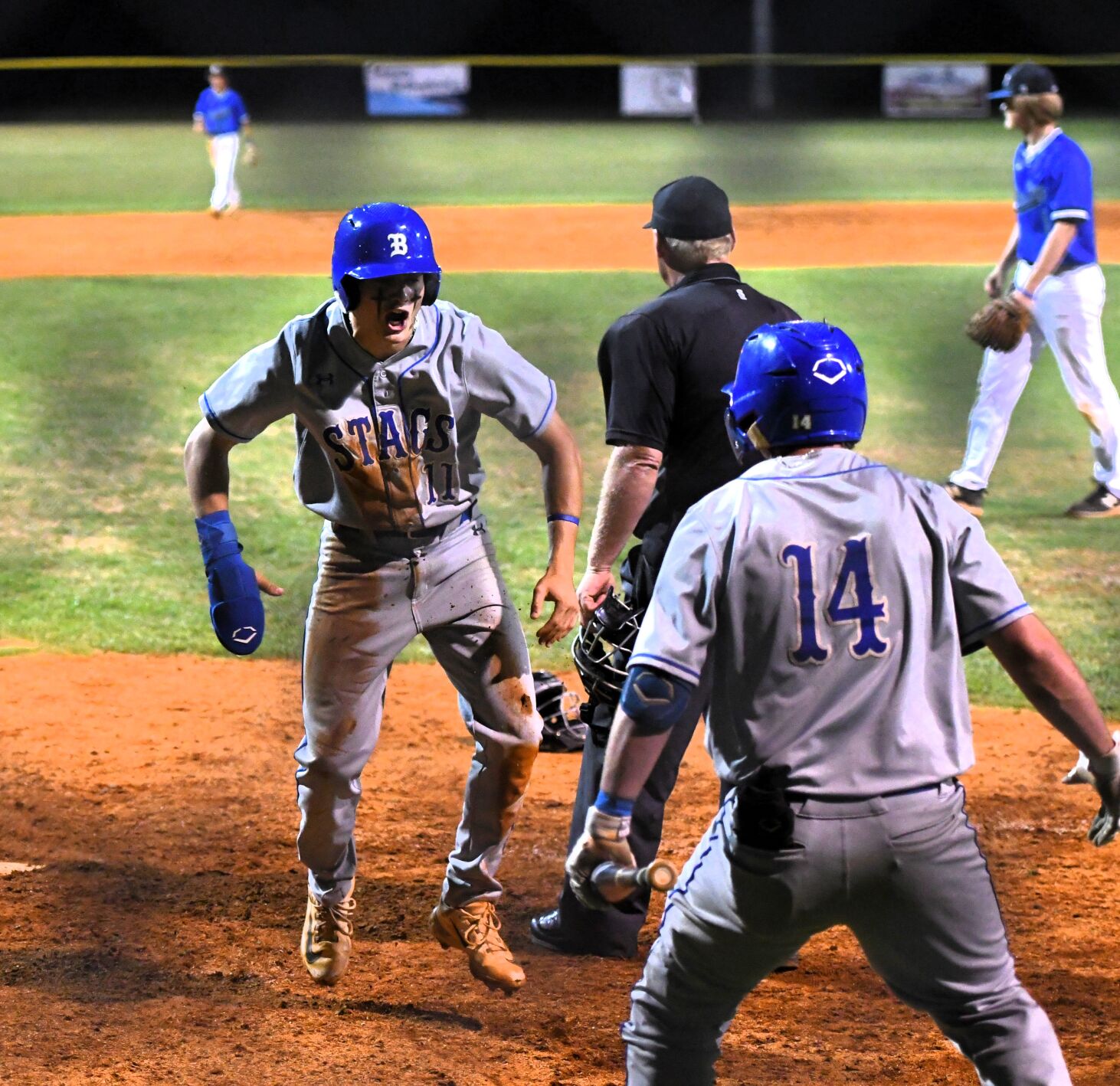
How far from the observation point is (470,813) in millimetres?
3770

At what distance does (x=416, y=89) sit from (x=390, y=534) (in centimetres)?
2589

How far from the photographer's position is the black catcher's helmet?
4.77m

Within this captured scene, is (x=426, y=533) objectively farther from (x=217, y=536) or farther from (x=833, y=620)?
(x=833, y=620)

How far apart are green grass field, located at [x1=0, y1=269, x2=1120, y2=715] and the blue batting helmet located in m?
0.98

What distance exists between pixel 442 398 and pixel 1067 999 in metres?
2.09

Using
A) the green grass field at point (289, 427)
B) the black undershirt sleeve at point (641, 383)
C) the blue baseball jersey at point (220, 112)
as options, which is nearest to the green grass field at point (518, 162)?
the green grass field at point (289, 427)

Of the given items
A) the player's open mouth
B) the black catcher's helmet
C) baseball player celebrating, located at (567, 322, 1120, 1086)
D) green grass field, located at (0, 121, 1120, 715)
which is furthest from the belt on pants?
green grass field, located at (0, 121, 1120, 715)

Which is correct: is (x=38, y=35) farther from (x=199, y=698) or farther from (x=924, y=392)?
(x=199, y=698)

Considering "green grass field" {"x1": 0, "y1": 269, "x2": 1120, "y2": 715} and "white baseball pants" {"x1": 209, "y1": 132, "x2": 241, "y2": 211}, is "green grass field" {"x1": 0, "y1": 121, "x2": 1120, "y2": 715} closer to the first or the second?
"green grass field" {"x1": 0, "y1": 269, "x2": 1120, "y2": 715}

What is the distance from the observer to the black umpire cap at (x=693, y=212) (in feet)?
13.2

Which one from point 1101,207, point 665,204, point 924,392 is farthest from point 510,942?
point 1101,207

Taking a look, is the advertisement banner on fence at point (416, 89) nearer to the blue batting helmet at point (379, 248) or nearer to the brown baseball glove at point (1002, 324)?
the brown baseball glove at point (1002, 324)

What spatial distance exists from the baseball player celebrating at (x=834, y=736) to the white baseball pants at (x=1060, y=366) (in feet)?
19.0

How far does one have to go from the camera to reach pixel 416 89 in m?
28.0
